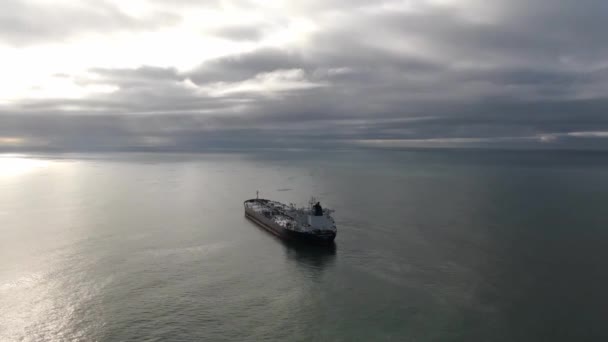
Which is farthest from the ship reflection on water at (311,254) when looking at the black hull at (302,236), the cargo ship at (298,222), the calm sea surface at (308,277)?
the cargo ship at (298,222)

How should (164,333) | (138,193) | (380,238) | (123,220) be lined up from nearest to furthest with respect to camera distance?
(164,333) < (380,238) < (123,220) < (138,193)

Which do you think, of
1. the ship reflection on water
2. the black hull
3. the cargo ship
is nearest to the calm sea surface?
the ship reflection on water

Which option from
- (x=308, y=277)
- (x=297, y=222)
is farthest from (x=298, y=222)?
(x=308, y=277)

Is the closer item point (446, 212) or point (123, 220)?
point (123, 220)

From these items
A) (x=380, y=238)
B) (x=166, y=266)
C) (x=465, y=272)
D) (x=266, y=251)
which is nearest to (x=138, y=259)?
(x=166, y=266)

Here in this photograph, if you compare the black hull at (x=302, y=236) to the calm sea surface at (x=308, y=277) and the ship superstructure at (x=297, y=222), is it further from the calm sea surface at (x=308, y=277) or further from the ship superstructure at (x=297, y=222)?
the calm sea surface at (x=308, y=277)

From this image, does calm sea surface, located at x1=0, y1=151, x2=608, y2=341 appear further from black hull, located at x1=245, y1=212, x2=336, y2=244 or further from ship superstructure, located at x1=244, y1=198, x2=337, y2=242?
ship superstructure, located at x1=244, y1=198, x2=337, y2=242

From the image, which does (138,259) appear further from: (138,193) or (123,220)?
(138,193)

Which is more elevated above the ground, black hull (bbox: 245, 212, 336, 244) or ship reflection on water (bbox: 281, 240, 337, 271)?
black hull (bbox: 245, 212, 336, 244)
